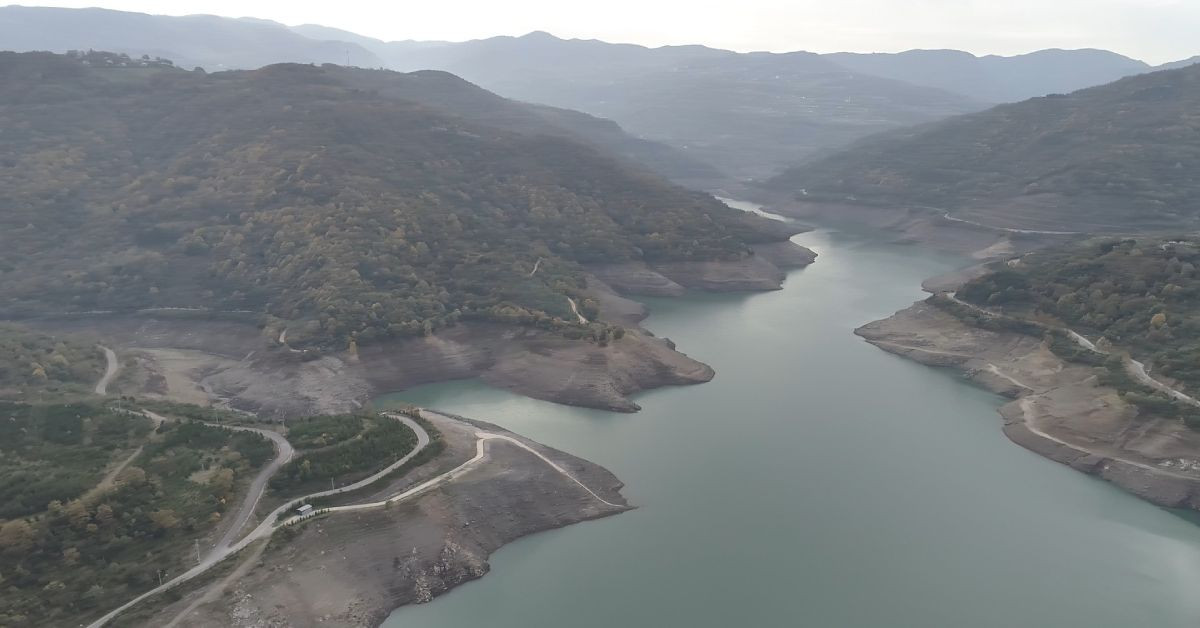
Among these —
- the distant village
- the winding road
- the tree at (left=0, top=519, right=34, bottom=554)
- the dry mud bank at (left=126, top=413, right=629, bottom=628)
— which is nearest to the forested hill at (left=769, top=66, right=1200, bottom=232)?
the winding road

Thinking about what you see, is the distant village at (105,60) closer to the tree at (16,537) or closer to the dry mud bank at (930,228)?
the tree at (16,537)

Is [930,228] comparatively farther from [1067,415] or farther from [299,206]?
[299,206]

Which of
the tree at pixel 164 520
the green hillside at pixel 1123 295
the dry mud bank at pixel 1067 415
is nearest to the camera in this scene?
the tree at pixel 164 520

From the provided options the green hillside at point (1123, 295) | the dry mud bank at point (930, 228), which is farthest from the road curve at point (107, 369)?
the dry mud bank at point (930, 228)

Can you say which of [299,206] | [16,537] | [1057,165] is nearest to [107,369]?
[299,206]

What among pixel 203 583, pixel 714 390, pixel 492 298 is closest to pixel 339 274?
pixel 492 298

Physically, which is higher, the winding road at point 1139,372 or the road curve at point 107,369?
the winding road at point 1139,372
